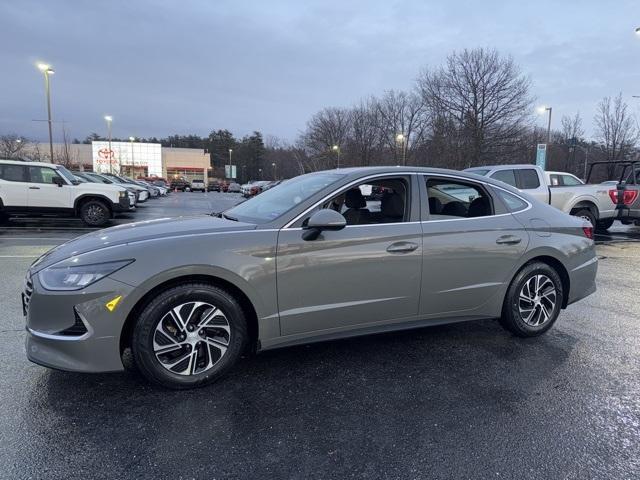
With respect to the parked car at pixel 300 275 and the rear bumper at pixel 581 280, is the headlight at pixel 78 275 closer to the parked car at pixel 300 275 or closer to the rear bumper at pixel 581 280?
the parked car at pixel 300 275

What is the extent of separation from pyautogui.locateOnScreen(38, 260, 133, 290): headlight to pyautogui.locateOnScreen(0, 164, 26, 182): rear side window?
1240 cm

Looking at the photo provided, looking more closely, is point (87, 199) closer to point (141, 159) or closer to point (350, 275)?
point (350, 275)

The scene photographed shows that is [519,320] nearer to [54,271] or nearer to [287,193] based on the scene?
[287,193]

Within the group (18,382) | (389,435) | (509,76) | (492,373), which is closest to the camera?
(389,435)

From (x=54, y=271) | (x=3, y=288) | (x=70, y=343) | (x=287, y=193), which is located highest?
(x=287, y=193)

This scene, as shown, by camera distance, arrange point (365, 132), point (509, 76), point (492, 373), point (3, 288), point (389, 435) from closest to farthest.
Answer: point (389, 435)
point (492, 373)
point (3, 288)
point (509, 76)
point (365, 132)

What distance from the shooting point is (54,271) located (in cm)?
298

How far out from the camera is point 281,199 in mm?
3932

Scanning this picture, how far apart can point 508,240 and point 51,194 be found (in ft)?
44.2

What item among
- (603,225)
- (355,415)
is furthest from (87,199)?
(603,225)

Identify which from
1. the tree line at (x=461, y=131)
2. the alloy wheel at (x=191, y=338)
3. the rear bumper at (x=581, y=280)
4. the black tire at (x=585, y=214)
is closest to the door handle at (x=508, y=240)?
the rear bumper at (x=581, y=280)

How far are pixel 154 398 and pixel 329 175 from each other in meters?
2.28

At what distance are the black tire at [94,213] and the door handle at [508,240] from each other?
1291 cm

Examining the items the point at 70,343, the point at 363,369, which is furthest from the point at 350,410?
the point at 70,343
